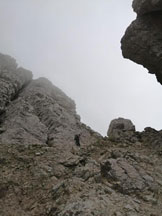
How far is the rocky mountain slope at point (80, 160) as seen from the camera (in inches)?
566

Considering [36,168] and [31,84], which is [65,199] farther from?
[31,84]

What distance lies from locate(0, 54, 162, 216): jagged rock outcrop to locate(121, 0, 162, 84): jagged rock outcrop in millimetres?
6253

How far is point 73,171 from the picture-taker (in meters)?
18.0

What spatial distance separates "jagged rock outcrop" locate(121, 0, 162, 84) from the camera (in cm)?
2370

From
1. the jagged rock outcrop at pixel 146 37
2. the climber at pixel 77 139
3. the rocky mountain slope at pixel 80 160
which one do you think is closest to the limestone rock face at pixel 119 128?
the rocky mountain slope at pixel 80 160

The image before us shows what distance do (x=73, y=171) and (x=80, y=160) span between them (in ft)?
5.15

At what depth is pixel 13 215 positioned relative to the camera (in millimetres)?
14438

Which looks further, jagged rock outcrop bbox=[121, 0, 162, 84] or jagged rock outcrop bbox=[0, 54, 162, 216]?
jagged rock outcrop bbox=[121, 0, 162, 84]

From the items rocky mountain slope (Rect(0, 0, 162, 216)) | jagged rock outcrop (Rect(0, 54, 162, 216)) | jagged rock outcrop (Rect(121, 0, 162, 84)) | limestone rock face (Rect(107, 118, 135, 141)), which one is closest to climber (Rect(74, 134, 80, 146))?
rocky mountain slope (Rect(0, 0, 162, 216))

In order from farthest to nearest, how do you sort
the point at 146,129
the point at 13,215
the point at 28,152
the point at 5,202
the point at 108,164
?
the point at 146,129 → the point at 28,152 → the point at 108,164 → the point at 5,202 → the point at 13,215

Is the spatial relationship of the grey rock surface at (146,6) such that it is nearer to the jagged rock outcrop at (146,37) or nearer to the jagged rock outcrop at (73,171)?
the jagged rock outcrop at (146,37)

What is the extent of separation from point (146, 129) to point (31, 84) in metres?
22.3

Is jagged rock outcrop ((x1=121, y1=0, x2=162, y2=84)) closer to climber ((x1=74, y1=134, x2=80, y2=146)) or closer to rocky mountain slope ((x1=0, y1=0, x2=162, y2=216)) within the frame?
rocky mountain slope ((x1=0, y1=0, x2=162, y2=216))

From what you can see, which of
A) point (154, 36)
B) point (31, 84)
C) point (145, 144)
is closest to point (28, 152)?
point (145, 144)
